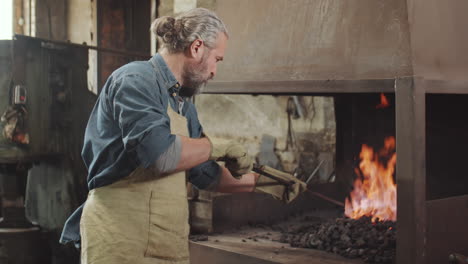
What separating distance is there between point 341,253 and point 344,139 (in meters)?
1.59

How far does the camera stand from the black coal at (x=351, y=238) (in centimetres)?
283

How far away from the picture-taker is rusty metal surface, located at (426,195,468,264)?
247cm

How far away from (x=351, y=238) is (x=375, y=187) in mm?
889

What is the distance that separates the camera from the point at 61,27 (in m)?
8.09

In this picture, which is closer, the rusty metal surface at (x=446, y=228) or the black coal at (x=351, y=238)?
the rusty metal surface at (x=446, y=228)

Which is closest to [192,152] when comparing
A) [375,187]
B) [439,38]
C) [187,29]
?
[187,29]

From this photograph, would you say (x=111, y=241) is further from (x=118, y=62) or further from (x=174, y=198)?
(x=118, y=62)

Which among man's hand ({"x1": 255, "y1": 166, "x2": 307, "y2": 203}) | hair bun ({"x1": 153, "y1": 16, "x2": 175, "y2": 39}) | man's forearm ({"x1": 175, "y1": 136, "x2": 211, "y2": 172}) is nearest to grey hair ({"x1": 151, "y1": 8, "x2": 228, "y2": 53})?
hair bun ({"x1": 153, "y1": 16, "x2": 175, "y2": 39})

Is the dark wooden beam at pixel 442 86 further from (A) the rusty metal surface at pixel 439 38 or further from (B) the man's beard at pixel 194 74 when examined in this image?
(B) the man's beard at pixel 194 74

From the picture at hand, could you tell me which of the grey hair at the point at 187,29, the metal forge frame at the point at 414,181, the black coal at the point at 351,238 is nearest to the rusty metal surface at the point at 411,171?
the metal forge frame at the point at 414,181

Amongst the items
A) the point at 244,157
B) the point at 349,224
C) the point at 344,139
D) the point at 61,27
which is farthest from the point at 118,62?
the point at 244,157

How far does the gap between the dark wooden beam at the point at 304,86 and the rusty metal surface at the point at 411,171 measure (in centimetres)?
13

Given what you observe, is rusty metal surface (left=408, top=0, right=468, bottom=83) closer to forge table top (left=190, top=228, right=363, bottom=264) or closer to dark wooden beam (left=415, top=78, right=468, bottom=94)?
dark wooden beam (left=415, top=78, right=468, bottom=94)

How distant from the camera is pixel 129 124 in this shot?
77.6 inches
